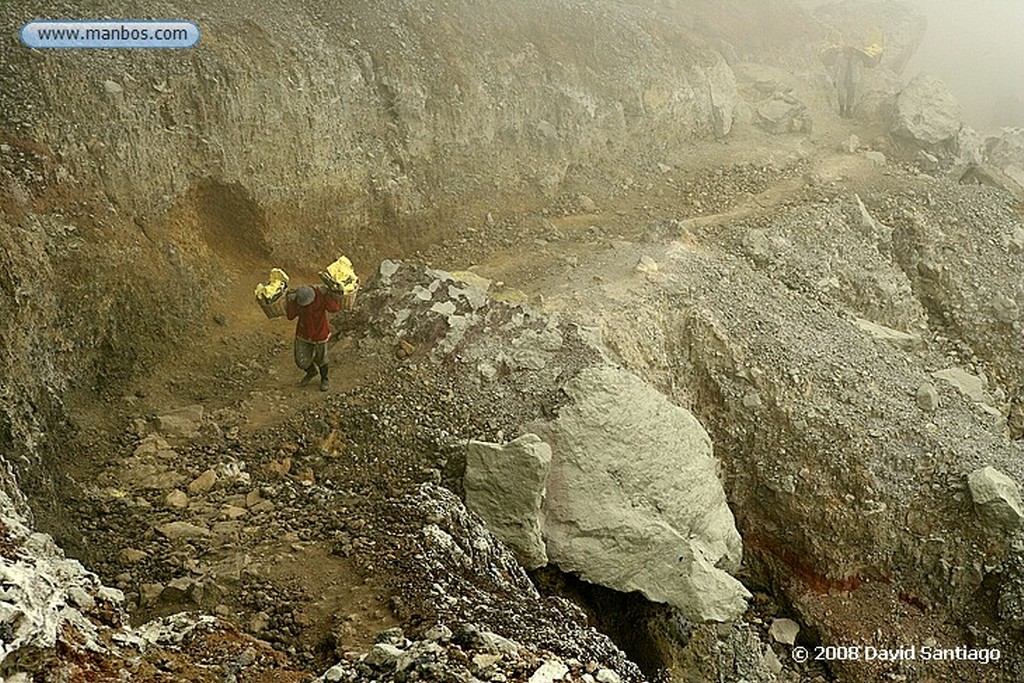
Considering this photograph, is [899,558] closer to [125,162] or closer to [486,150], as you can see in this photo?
[486,150]

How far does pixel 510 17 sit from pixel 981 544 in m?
13.2

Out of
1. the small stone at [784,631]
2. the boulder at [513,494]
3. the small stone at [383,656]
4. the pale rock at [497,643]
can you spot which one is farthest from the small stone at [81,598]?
the small stone at [784,631]

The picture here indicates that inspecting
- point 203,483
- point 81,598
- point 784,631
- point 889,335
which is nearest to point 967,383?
point 889,335

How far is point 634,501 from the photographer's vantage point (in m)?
12.9

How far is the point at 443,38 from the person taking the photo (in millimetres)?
18750

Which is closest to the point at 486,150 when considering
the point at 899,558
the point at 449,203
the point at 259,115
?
the point at 449,203

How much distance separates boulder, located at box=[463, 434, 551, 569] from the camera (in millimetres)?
11820

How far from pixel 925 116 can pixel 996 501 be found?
13.5m

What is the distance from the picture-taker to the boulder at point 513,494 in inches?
465

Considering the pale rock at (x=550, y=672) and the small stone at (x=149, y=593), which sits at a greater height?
the pale rock at (x=550, y=672)

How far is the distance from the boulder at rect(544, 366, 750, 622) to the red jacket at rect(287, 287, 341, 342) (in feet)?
10.4

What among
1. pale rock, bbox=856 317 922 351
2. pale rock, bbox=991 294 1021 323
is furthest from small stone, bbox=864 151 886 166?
pale rock, bbox=856 317 922 351

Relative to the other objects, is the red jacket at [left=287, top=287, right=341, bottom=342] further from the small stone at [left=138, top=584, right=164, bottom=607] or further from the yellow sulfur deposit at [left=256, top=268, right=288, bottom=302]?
the small stone at [left=138, top=584, right=164, bottom=607]

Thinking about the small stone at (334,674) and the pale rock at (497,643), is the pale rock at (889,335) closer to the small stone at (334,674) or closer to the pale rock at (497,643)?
the pale rock at (497,643)
